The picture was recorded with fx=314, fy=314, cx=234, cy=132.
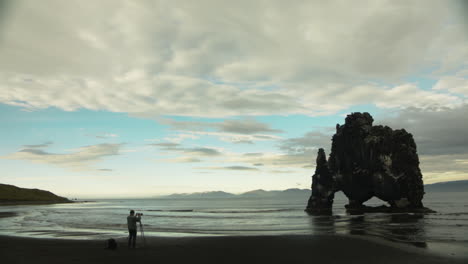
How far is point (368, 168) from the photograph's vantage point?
81.5m

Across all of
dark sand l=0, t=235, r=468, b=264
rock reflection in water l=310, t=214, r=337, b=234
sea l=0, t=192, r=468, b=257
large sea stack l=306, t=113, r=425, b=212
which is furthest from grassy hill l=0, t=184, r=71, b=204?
dark sand l=0, t=235, r=468, b=264

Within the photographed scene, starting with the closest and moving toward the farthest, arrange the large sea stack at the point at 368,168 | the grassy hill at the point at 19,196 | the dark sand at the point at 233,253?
1. the dark sand at the point at 233,253
2. the large sea stack at the point at 368,168
3. the grassy hill at the point at 19,196

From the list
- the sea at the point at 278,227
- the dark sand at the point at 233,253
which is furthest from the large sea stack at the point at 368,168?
the dark sand at the point at 233,253

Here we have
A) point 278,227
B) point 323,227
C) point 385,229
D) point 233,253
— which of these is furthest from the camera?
point 278,227

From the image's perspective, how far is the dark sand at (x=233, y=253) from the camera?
17.8 meters

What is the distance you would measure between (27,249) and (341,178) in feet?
272

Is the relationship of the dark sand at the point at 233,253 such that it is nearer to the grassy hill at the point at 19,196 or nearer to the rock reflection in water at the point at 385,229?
the rock reflection in water at the point at 385,229

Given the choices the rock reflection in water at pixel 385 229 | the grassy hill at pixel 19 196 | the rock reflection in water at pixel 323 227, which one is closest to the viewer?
the rock reflection in water at pixel 385 229

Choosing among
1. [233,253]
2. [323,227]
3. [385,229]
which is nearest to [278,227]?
[323,227]

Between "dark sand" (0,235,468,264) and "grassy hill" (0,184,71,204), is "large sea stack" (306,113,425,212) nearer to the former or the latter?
"dark sand" (0,235,468,264)

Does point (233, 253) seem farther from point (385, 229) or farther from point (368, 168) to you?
point (368, 168)

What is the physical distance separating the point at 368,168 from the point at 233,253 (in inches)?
2776

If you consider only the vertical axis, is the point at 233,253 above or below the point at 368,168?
below

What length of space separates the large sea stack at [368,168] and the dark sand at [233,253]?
5732 centimetres
